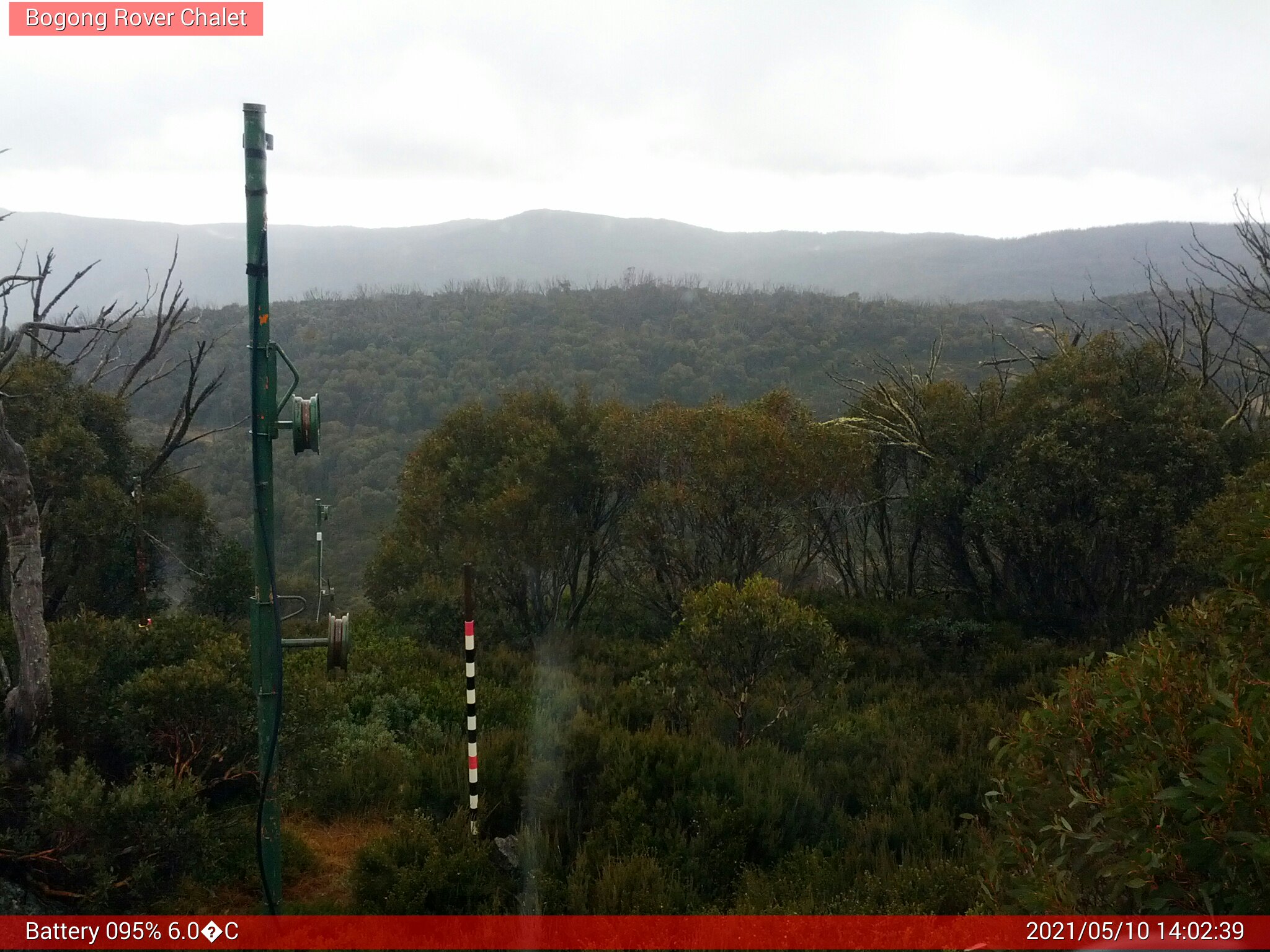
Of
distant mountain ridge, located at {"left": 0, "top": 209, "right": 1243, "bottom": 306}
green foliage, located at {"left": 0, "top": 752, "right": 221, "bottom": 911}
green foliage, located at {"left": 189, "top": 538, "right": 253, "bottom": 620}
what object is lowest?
green foliage, located at {"left": 189, "top": 538, "right": 253, "bottom": 620}

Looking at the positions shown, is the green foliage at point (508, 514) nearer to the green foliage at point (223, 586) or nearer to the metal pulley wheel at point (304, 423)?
the green foliage at point (223, 586)

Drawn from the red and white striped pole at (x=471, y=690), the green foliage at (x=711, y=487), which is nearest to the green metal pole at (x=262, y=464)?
the red and white striped pole at (x=471, y=690)

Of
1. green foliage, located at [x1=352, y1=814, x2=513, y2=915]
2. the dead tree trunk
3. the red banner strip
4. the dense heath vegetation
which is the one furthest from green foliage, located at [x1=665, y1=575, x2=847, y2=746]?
the dead tree trunk

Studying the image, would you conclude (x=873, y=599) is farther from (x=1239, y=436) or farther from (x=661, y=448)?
(x=1239, y=436)

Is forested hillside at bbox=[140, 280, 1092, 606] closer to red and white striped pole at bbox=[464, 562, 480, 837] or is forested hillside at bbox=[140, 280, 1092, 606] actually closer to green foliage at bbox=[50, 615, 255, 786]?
green foliage at bbox=[50, 615, 255, 786]

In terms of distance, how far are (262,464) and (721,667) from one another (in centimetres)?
591

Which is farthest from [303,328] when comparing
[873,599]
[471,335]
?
[873,599]

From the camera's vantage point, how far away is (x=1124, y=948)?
0.91m

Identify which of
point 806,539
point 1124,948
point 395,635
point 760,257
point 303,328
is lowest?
point 395,635

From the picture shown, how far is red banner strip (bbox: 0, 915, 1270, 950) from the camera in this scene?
4609 mm

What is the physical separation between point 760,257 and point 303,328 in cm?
11472

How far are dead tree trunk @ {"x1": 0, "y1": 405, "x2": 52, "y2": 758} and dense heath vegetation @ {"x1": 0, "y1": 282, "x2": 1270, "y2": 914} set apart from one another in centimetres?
27

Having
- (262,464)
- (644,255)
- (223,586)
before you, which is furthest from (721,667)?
(644,255)

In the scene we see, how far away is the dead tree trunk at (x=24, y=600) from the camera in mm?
5652
